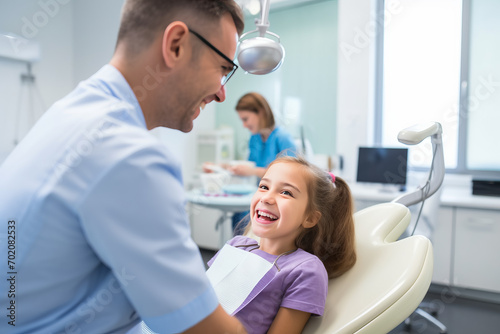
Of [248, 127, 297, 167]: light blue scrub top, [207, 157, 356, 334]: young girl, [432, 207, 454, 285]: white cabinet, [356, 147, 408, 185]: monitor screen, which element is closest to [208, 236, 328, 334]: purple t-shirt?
[207, 157, 356, 334]: young girl

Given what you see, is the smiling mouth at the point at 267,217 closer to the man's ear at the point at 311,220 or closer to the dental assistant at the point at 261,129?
the man's ear at the point at 311,220

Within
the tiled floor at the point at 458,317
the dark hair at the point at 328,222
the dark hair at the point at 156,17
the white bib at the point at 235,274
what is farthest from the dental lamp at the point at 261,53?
the tiled floor at the point at 458,317

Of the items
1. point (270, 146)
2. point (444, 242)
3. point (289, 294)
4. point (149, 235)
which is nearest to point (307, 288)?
point (289, 294)

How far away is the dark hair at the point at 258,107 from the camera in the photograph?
2766mm

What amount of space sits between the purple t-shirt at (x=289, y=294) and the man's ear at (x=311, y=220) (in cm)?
14

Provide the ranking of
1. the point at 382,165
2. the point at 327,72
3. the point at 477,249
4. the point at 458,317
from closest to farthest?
the point at 458,317
the point at 477,249
the point at 382,165
the point at 327,72

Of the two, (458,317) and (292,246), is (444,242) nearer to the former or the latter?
(458,317)

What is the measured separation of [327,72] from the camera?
12.5ft

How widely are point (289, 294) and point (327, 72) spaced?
315 centimetres

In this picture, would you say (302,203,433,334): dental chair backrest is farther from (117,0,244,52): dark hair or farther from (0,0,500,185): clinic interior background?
(0,0,500,185): clinic interior background

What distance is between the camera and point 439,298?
2.85 metres

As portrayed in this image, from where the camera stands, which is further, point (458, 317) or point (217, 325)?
point (458, 317)

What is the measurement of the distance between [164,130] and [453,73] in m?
2.71

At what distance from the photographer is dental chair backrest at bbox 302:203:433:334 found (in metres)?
0.86
